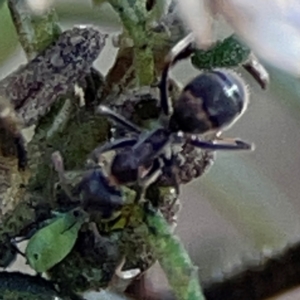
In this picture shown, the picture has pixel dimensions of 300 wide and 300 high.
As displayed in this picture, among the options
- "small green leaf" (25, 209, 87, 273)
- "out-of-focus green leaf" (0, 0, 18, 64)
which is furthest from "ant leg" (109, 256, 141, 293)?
"out-of-focus green leaf" (0, 0, 18, 64)

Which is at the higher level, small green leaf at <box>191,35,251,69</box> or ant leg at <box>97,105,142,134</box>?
small green leaf at <box>191,35,251,69</box>

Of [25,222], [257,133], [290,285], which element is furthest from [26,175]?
[257,133]

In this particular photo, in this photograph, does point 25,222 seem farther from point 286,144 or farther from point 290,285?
point 286,144

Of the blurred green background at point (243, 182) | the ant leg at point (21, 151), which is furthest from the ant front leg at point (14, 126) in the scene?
the blurred green background at point (243, 182)

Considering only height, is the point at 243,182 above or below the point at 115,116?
below

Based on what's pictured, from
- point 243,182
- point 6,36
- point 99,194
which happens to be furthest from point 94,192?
point 243,182

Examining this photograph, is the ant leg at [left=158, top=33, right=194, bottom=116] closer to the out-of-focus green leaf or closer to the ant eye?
the ant eye

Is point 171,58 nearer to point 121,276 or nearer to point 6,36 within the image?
point 121,276
